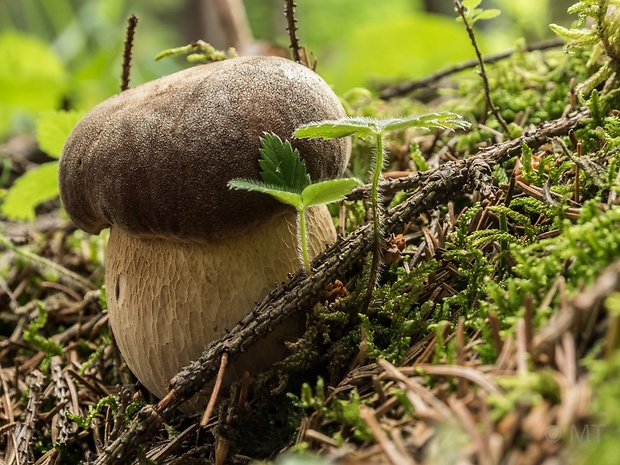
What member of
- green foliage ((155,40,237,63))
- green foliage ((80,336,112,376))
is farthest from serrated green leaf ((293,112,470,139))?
green foliage ((80,336,112,376))

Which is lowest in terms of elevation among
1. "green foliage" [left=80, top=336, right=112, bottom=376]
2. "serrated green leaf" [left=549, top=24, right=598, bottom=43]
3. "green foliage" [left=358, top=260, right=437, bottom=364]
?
"green foliage" [left=80, top=336, right=112, bottom=376]

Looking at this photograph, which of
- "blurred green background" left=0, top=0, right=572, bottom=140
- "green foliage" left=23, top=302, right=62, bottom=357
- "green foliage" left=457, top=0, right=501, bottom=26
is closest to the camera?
"green foliage" left=457, top=0, right=501, bottom=26

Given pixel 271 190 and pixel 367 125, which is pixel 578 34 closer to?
pixel 367 125

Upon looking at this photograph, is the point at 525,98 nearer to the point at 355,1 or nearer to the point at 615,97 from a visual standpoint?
the point at 615,97

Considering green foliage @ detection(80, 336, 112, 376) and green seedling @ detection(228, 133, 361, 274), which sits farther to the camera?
green foliage @ detection(80, 336, 112, 376)

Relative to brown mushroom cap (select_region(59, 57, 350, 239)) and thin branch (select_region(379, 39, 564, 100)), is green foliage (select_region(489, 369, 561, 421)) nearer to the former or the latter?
brown mushroom cap (select_region(59, 57, 350, 239))

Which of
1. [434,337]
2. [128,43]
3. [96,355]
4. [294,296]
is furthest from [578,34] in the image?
[96,355]

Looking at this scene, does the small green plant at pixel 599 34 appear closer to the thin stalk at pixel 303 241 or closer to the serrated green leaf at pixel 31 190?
the thin stalk at pixel 303 241

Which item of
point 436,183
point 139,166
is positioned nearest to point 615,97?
point 436,183
